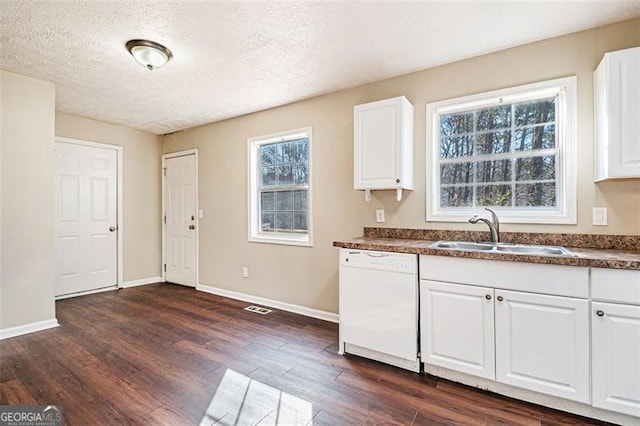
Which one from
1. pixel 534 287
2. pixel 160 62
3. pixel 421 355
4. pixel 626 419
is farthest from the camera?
pixel 160 62

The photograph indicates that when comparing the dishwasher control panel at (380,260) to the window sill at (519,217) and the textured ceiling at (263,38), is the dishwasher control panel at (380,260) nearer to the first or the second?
the window sill at (519,217)

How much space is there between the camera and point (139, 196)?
480cm

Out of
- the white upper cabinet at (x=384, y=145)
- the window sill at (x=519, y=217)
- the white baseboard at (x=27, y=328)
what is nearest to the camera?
the window sill at (x=519, y=217)

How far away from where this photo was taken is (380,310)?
229 cm

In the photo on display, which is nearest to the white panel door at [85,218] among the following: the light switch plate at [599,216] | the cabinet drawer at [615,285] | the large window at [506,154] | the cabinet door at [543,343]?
the large window at [506,154]

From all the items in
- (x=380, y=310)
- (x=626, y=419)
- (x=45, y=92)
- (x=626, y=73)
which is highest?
(x=45, y=92)

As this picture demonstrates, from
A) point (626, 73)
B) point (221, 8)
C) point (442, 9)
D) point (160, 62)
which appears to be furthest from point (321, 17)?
point (626, 73)

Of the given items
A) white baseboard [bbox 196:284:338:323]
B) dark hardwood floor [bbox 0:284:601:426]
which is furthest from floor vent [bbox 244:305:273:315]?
dark hardwood floor [bbox 0:284:601:426]

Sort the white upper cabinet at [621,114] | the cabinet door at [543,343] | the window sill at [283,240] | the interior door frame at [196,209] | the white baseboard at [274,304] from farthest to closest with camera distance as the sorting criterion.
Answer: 1. the interior door frame at [196,209]
2. the window sill at [283,240]
3. the white baseboard at [274,304]
4. the white upper cabinet at [621,114]
5. the cabinet door at [543,343]

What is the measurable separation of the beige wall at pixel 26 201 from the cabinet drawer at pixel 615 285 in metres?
4.49

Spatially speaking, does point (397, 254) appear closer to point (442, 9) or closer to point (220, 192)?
point (442, 9)

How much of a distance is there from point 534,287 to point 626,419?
793 millimetres

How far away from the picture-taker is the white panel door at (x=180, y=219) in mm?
4617

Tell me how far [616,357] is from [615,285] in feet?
1.25
